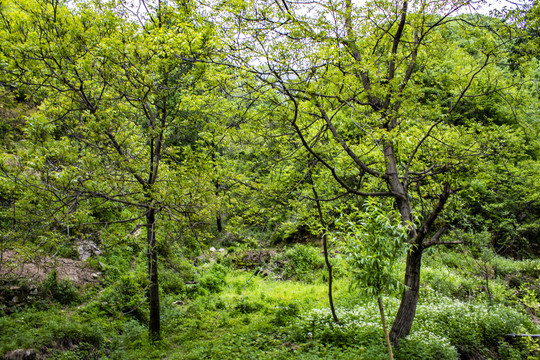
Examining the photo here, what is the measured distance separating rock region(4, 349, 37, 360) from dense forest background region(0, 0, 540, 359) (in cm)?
10

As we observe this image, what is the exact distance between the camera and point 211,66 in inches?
194

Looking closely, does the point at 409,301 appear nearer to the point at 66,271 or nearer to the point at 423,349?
the point at 423,349

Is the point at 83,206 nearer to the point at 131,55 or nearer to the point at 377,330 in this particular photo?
the point at 131,55

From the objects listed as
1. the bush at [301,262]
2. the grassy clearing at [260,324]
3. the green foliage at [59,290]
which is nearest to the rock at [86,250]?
the grassy clearing at [260,324]

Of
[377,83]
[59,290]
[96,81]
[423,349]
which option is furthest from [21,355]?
[377,83]

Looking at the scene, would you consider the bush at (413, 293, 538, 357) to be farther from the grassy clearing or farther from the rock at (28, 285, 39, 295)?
the rock at (28, 285, 39, 295)

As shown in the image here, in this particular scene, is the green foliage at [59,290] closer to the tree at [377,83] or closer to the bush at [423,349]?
the tree at [377,83]

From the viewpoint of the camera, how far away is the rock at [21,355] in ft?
15.3

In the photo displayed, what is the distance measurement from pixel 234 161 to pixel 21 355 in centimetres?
509

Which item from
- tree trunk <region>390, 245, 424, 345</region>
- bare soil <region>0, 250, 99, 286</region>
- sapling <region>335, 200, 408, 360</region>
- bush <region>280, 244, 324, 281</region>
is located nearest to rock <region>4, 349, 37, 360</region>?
bare soil <region>0, 250, 99, 286</region>

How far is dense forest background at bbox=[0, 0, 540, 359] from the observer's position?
4590mm

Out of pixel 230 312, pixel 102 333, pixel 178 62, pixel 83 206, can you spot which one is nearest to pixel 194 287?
pixel 230 312

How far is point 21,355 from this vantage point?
15.5 feet

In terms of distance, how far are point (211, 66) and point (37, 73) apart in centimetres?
317
